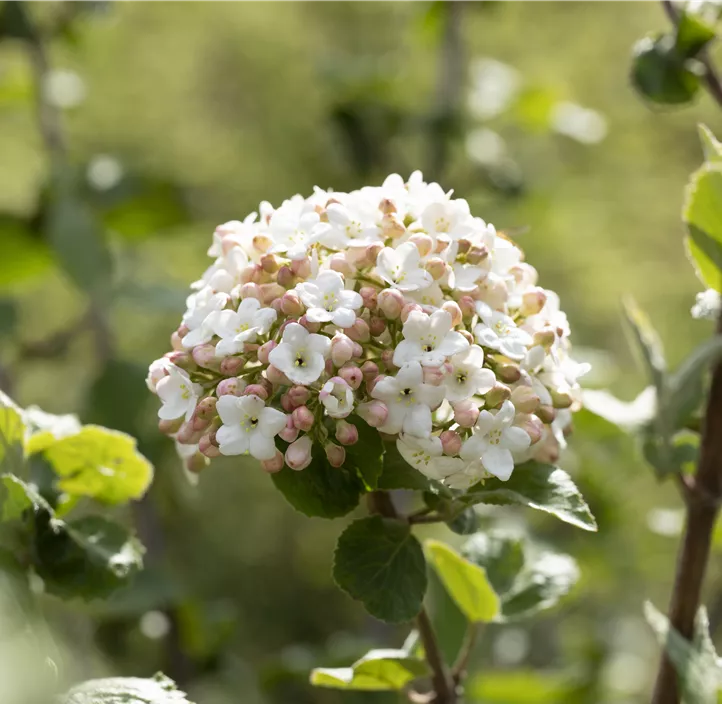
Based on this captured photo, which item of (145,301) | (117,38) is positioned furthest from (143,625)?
(117,38)

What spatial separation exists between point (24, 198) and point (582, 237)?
73.5 inches

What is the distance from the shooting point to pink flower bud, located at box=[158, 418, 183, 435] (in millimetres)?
726

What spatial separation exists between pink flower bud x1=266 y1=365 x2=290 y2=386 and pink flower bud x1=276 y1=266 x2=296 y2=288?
0.24ft

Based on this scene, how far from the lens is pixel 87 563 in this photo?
805 mm

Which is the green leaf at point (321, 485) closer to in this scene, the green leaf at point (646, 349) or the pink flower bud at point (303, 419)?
the pink flower bud at point (303, 419)

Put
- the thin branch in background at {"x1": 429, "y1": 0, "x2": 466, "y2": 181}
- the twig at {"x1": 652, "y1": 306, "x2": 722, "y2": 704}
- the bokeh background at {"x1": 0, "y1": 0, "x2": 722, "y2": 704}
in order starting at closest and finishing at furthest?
the twig at {"x1": 652, "y1": 306, "x2": 722, "y2": 704}, the bokeh background at {"x1": 0, "y1": 0, "x2": 722, "y2": 704}, the thin branch in background at {"x1": 429, "y1": 0, "x2": 466, "y2": 181}

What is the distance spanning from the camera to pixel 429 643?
790 millimetres

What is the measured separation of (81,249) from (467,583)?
3.07 feet

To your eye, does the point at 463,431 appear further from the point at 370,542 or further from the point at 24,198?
the point at 24,198

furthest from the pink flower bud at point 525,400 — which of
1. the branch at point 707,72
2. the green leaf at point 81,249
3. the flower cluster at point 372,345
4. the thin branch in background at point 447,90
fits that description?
the thin branch in background at point 447,90

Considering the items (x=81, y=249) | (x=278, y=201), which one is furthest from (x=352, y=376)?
(x=278, y=201)

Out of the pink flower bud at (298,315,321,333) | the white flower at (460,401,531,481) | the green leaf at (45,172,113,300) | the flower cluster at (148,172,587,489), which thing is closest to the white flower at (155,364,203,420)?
the flower cluster at (148,172,587,489)

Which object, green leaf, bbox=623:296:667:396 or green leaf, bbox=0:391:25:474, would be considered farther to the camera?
green leaf, bbox=623:296:667:396

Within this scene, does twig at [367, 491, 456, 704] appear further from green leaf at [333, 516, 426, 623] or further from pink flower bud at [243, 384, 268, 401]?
pink flower bud at [243, 384, 268, 401]
